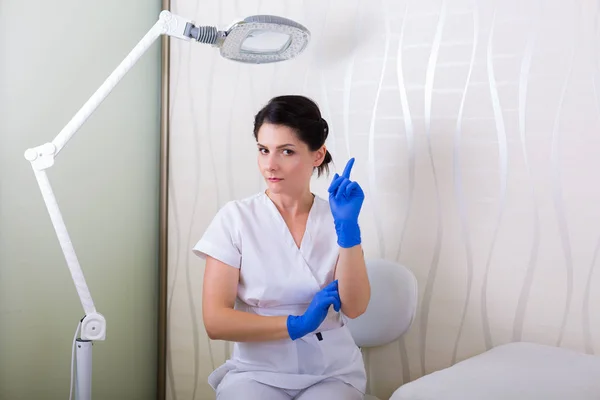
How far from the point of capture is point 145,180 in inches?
96.2

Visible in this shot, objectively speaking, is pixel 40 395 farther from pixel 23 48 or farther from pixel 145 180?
pixel 23 48

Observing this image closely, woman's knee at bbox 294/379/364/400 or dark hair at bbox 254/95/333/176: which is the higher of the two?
dark hair at bbox 254/95/333/176

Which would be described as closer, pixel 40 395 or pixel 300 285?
pixel 300 285

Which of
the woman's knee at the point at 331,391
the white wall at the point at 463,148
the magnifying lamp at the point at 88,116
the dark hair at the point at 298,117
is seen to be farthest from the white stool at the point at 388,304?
the magnifying lamp at the point at 88,116

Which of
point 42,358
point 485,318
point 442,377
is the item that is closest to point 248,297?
point 442,377

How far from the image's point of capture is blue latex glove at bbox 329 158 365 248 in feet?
5.22

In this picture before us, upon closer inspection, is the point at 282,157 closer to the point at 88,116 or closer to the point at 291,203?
the point at 291,203

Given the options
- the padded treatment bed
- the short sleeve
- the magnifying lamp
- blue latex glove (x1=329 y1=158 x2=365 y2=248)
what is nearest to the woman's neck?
the short sleeve

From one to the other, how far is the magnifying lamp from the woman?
0.20 meters

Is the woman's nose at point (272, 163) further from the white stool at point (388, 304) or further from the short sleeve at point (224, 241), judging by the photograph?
the white stool at point (388, 304)

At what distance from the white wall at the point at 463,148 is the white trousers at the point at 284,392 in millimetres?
380

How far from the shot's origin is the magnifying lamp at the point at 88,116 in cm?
171

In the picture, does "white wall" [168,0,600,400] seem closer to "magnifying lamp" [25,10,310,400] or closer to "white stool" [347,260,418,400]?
"white stool" [347,260,418,400]

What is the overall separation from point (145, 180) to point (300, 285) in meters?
0.93
